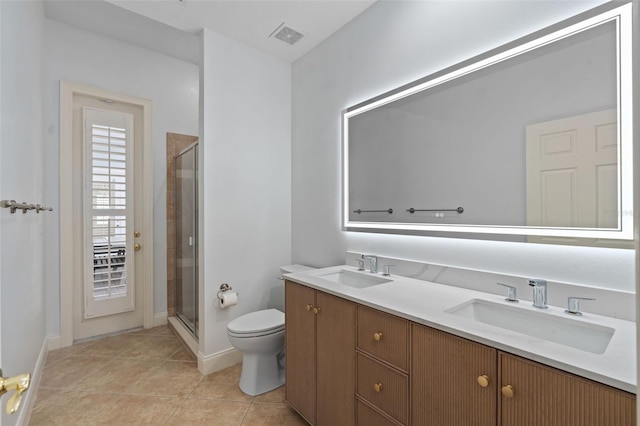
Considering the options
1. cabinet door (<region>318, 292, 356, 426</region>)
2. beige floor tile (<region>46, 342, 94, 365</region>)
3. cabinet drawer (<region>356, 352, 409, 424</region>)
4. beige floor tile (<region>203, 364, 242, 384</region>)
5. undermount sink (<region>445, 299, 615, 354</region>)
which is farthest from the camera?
beige floor tile (<region>46, 342, 94, 365</region>)

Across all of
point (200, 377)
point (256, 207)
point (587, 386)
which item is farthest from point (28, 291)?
point (587, 386)

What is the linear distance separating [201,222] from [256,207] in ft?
1.58

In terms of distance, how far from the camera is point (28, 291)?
177 centimetres

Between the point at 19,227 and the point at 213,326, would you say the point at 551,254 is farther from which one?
the point at 19,227

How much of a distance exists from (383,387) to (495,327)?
539 mm

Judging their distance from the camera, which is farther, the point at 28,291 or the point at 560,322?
the point at 28,291

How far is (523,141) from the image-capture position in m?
1.35

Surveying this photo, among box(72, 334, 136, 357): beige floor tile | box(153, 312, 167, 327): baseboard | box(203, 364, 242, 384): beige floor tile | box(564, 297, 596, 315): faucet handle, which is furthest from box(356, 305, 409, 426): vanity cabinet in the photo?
box(153, 312, 167, 327): baseboard

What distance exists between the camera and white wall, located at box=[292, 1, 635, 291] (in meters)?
1.27

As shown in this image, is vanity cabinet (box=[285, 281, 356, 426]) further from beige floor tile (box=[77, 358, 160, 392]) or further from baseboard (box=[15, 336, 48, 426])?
baseboard (box=[15, 336, 48, 426])

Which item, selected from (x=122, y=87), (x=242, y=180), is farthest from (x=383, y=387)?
(x=122, y=87)

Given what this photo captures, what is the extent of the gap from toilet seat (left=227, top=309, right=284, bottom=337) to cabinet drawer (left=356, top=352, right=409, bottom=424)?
879mm

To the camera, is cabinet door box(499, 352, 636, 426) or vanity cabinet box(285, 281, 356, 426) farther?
vanity cabinet box(285, 281, 356, 426)

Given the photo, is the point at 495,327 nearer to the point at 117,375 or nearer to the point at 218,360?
the point at 218,360
